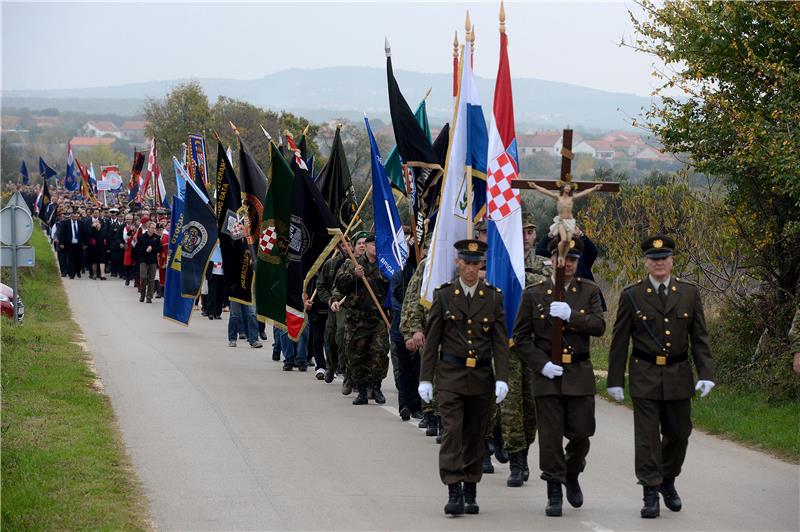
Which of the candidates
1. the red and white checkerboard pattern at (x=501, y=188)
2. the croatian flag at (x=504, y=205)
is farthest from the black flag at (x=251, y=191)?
the red and white checkerboard pattern at (x=501, y=188)

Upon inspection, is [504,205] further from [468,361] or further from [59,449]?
[59,449]

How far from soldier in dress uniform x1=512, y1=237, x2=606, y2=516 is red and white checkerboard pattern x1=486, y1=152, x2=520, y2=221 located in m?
1.48

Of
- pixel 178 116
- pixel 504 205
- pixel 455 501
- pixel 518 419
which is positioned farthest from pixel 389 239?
pixel 178 116

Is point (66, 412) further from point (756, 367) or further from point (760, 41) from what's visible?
point (760, 41)

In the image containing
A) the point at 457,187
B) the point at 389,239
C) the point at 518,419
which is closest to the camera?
the point at 518,419

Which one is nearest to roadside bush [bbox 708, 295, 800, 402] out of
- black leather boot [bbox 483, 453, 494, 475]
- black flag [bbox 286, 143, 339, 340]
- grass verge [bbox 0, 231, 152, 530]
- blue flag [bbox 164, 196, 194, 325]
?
black leather boot [bbox 483, 453, 494, 475]

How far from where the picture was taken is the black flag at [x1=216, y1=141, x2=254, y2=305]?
20.4 meters

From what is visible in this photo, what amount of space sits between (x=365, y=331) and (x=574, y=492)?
19.2 feet

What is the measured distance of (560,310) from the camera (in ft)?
29.8

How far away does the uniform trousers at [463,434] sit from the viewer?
355 inches

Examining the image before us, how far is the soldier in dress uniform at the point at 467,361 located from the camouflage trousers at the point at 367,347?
5.22 metres

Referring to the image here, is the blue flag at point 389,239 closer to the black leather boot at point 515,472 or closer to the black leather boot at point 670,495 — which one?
the black leather boot at point 515,472

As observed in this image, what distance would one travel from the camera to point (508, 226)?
1072 cm

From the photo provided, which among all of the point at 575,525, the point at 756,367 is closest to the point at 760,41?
the point at 756,367
